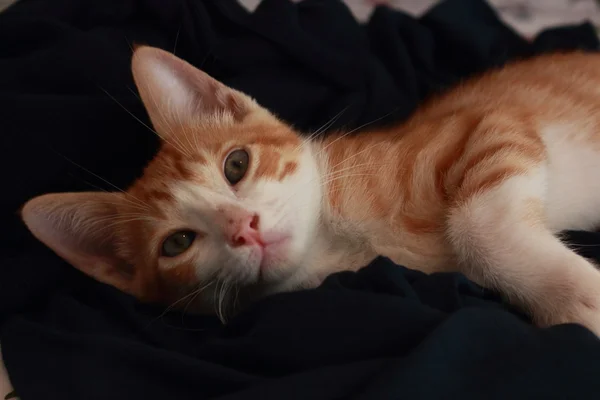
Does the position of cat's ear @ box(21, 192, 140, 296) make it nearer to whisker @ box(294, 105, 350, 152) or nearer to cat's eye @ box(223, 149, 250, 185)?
cat's eye @ box(223, 149, 250, 185)

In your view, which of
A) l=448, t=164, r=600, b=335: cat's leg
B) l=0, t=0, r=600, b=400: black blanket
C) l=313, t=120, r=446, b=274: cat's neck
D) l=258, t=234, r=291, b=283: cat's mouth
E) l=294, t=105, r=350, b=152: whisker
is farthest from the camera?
l=294, t=105, r=350, b=152: whisker

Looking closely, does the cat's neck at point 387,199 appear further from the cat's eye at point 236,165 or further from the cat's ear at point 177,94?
the cat's ear at point 177,94

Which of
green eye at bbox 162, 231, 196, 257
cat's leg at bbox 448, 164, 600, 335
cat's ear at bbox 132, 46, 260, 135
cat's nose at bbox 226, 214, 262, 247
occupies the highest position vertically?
cat's ear at bbox 132, 46, 260, 135

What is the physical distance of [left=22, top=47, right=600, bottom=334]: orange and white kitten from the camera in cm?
95

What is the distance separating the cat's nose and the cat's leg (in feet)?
1.19

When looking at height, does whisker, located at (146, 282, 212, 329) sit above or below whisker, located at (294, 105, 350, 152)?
below

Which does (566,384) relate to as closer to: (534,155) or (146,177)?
(534,155)

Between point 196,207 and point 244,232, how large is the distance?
134mm

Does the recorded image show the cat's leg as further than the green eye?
No

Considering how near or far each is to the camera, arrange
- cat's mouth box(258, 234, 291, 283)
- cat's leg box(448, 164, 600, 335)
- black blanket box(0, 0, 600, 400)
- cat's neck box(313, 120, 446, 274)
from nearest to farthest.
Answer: black blanket box(0, 0, 600, 400) < cat's leg box(448, 164, 600, 335) < cat's mouth box(258, 234, 291, 283) < cat's neck box(313, 120, 446, 274)

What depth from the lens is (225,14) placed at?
5.55 feet

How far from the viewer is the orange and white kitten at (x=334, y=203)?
95 centimetres

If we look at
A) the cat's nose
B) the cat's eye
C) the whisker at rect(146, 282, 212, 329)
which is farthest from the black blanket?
the cat's eye

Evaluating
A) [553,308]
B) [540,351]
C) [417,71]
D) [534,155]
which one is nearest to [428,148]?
[534,155]
